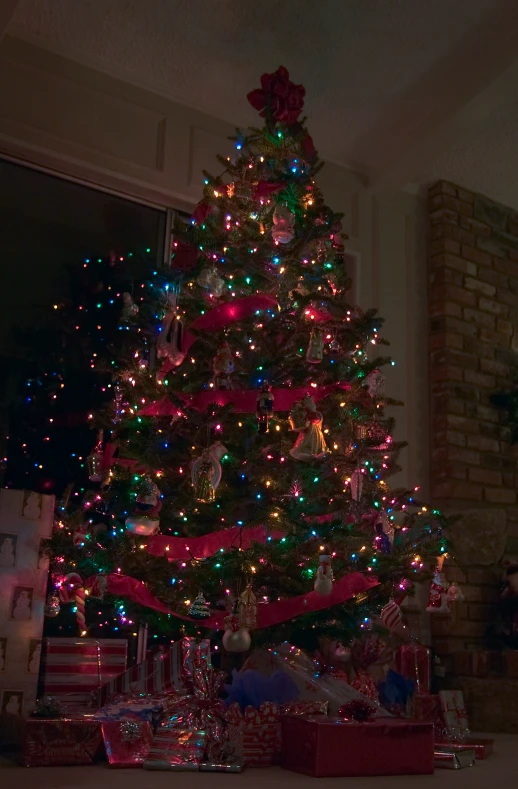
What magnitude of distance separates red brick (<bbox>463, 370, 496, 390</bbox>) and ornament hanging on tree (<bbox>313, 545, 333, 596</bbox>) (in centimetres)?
232

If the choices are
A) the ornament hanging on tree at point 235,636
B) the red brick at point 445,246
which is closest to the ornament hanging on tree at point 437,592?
the ornament hanging on tree at point 235,636

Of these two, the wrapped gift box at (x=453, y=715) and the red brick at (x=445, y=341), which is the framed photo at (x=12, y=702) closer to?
the wrapped gift box at (x=453, y=715)

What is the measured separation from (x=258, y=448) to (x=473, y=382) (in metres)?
2.22

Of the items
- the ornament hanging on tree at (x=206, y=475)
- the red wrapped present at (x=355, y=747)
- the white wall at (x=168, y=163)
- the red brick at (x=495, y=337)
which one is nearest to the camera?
the red wrapped present at (x=355, y=747)

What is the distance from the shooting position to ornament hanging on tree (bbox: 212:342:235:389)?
2764 mm

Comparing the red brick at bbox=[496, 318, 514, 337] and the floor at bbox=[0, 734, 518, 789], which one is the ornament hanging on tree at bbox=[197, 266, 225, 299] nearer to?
the floor at bbox=[0, 734, 518, 789]

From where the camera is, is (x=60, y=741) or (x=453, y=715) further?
(x=453, y=715)

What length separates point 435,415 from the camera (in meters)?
4.48

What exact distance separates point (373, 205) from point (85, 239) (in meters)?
1.78

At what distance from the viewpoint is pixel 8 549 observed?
98.6 inches

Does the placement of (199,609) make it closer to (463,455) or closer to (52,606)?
(52,606)

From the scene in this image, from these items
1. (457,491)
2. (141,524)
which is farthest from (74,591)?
(457,491)

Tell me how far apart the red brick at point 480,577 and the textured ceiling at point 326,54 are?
2268 mm

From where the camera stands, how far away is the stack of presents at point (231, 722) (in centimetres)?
222
